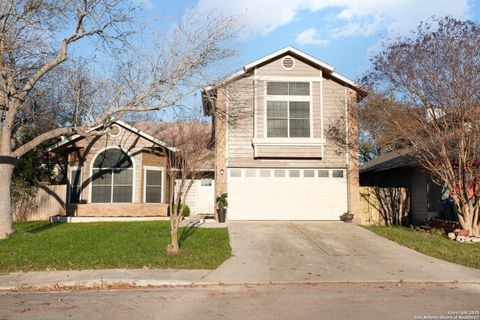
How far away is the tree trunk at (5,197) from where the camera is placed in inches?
582

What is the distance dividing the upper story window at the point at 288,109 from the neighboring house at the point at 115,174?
345cm

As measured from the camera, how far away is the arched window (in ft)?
62.2

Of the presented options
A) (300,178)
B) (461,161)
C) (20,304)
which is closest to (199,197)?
(300,178)

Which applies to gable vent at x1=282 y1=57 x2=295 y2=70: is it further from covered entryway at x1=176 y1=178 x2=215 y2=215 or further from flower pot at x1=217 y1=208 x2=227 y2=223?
flower pot at x1=217 y1=208 x2=227 y2=223

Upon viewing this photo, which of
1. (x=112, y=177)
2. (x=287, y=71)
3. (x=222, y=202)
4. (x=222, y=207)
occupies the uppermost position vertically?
(x=287, y=71)

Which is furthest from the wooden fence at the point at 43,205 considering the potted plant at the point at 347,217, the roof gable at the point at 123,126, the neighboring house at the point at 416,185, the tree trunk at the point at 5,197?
the neighboring house at the point at 416,185

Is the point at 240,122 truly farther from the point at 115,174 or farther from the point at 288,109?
the point at 115,174

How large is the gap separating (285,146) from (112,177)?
7631 mm

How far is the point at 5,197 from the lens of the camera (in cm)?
1492

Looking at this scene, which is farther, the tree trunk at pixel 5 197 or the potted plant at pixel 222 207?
the potted plant at pixel 222 207

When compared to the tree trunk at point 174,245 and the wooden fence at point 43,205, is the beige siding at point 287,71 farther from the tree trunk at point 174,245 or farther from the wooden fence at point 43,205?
the wooden fence at point 43,205

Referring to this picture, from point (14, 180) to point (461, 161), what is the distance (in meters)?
18.7

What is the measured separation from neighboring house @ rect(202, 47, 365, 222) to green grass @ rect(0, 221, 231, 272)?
11.6 ft

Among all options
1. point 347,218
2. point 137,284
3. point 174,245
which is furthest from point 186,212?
point 137,284
